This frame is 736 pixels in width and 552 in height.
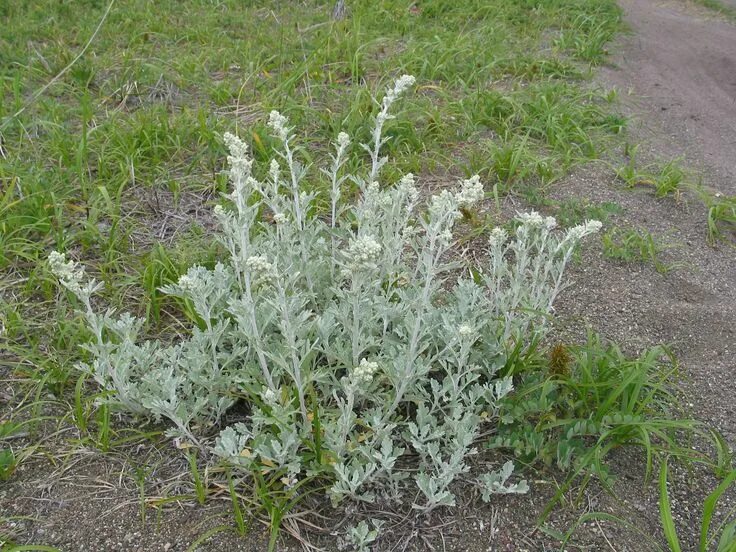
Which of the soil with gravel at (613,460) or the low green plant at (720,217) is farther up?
the low green plant at (720,217)

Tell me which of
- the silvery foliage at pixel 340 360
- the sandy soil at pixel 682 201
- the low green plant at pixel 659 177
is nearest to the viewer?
the silvery foliage at pixel 340 360

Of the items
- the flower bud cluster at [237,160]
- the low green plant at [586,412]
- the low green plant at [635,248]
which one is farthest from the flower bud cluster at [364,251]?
the low green plant at [635,248]

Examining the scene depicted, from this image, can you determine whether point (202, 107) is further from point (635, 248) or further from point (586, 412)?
point (586, 412)

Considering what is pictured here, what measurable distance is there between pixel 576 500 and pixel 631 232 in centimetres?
191

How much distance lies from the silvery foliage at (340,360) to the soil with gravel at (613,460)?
Answer: 166 millimetres

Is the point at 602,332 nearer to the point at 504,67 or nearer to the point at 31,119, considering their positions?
the point at 504,67

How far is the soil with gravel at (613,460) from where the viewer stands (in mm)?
2209

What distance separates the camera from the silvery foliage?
2193mm

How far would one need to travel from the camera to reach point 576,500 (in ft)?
7.58

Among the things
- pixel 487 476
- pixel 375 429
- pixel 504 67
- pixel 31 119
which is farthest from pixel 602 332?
pixel 31 119

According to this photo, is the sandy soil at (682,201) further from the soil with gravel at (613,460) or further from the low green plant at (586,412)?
the low green plant at (586,412)

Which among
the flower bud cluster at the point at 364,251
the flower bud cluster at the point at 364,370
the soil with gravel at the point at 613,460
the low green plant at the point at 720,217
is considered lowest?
the soil with gravel at the point at 613,460

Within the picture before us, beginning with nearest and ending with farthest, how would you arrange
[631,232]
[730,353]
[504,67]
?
[730,353], [631,232], [504,67]

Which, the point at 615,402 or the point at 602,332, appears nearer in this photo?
the point at 615,402
